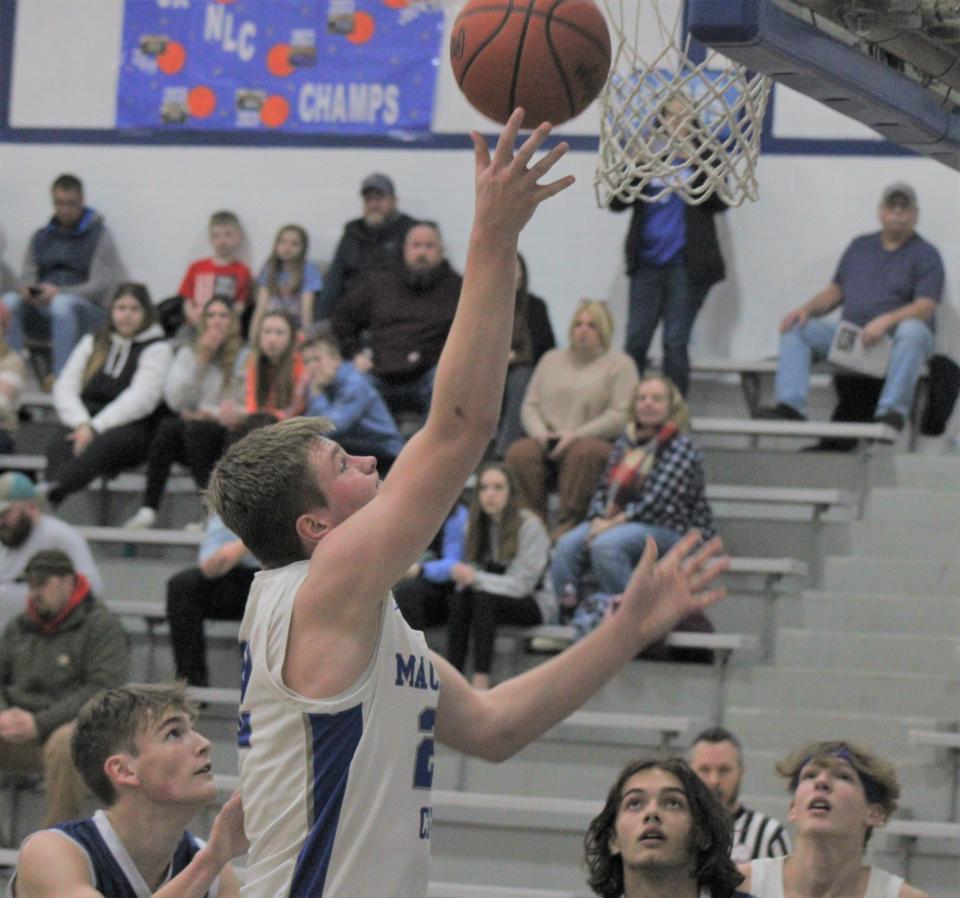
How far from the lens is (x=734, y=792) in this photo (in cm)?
564

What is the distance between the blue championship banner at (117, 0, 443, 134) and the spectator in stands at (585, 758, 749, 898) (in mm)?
7159

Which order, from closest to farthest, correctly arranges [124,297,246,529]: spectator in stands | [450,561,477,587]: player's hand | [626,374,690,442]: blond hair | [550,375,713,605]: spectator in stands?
1. [450,561,477,587]: player's hand
2. [550,375,713,605]: spectator in stands
3. [626,374,690,442]: blond hair
4. [124,297,246,529]: spectator in stands

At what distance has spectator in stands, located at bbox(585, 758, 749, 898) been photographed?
12.2ft

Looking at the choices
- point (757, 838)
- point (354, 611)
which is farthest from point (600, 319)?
point (354, 611)

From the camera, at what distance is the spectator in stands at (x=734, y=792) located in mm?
5566

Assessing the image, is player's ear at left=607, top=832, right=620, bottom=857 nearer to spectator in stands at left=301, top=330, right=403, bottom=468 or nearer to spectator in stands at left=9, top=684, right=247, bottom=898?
spectator in stands at left=9, top=684, right=247, bottom=898

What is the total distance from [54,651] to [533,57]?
15.1 ft

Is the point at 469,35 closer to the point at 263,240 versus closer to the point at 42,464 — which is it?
the point at 42,464

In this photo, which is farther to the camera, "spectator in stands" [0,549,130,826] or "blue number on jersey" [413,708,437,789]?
"spectator in stands" [0,549,130,826]

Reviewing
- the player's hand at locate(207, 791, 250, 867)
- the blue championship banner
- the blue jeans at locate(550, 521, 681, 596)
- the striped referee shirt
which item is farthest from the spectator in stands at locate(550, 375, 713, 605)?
the player's hand at locate(207, 791, 250, 867)

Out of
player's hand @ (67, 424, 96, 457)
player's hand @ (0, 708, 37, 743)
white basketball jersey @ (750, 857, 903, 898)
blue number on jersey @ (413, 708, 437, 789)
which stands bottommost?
player's hand @ (0, 708, 37, 743)

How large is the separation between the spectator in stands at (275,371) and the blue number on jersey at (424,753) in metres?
5.89

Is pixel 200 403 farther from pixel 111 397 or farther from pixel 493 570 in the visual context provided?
pixel 493 570

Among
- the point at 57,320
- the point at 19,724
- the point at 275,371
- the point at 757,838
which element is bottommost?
the point at 19,724
